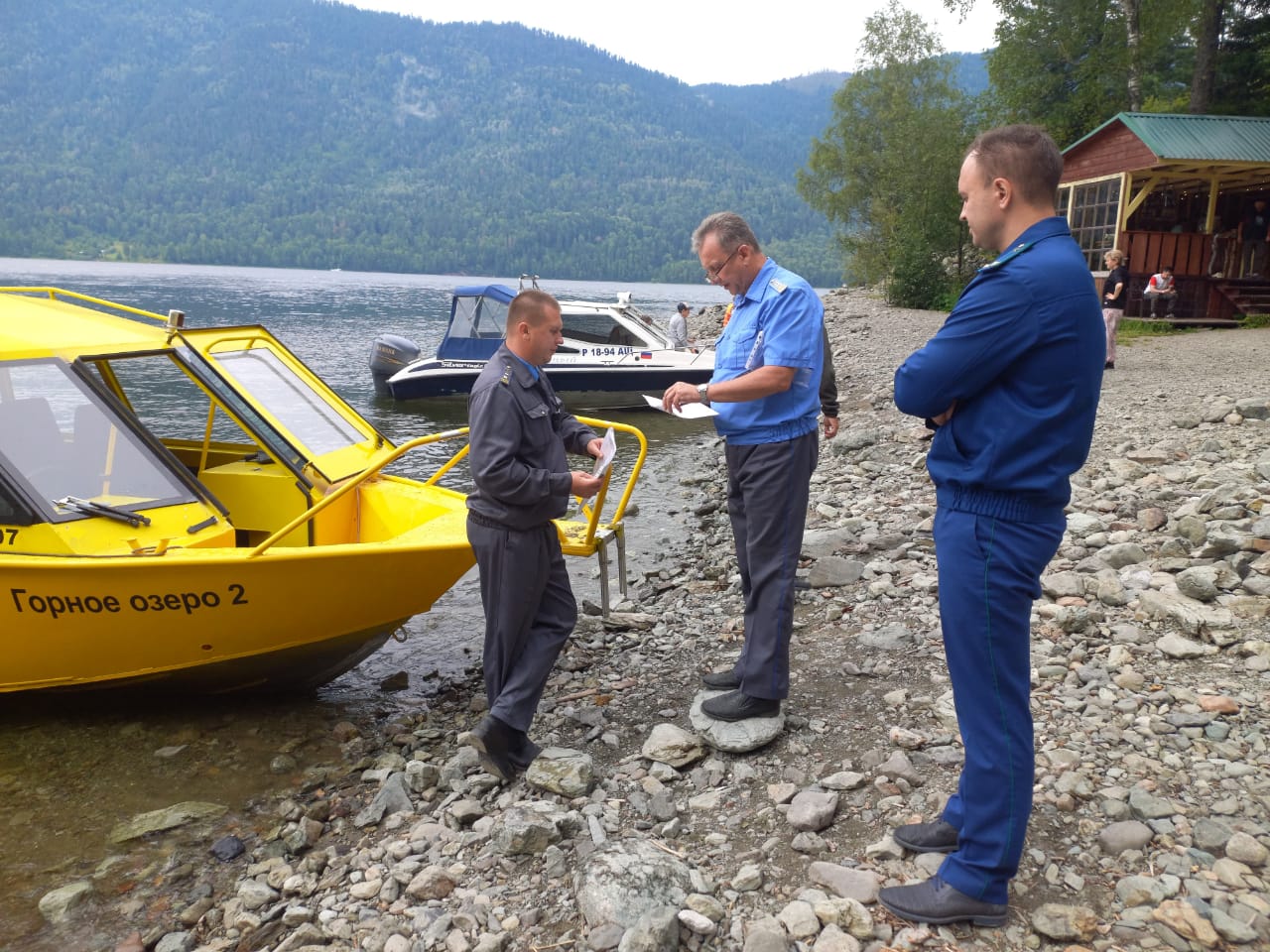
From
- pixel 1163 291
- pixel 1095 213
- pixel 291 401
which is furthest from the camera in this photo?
pixel 1095 213

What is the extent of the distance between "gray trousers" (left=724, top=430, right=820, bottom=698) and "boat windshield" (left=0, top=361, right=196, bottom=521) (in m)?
3.12

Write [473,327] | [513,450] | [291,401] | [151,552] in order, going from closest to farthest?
[513,450], [151,552], [291,401], [473,327]

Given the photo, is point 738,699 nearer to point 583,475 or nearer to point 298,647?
point 583,475

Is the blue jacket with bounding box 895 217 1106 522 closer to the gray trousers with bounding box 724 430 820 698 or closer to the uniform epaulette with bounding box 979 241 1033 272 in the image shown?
the uniform epaulette with bounding box 979 241 1033 272

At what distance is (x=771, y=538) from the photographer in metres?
3.96

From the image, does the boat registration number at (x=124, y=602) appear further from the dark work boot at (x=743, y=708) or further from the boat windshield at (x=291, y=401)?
the dark work boot at (x=743, y=708)

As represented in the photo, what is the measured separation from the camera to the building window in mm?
22125

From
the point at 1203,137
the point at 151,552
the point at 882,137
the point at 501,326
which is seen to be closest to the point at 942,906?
the point at 151,552

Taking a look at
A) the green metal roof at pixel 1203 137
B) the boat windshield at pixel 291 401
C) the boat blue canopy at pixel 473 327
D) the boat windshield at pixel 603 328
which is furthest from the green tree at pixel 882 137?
the boat windshield at pixel 291 401

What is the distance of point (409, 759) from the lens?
4.79 m

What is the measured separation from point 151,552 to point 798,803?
3273mm

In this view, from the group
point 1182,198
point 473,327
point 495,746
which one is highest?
point 1182,198

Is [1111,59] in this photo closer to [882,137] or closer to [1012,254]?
[882,137]

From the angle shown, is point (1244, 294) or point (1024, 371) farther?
point (1244, 294)
